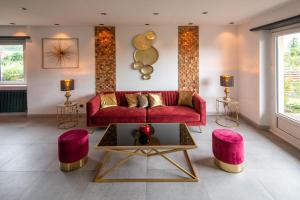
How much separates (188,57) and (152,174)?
12.0 feet

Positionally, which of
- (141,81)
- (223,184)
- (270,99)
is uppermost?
(141,81)

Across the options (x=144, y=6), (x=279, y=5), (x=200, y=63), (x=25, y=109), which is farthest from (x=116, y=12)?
(x=25, y=109)

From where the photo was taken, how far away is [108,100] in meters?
4.71

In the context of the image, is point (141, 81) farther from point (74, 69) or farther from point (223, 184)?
point (223, 184)

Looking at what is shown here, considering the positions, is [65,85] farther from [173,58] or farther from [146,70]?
[173,58]

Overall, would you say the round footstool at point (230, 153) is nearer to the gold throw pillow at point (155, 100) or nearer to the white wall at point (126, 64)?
the gold throw pillow at point (155, 100)

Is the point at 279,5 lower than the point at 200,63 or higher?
A: higher

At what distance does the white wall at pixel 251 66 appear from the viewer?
13.8ft

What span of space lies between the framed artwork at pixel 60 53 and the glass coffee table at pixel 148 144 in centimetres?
312

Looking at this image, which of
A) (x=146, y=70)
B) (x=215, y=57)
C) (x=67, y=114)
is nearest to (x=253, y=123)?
(x=215, y=57)

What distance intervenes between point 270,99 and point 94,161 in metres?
3.86

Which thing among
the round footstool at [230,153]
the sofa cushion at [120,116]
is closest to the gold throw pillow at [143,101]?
the sofa cushion at [120,116]

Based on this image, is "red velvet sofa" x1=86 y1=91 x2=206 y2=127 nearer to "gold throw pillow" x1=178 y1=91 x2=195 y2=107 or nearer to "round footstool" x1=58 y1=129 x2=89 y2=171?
"gold throw pillow" x1=178 y1=91 x2=195 y2=107

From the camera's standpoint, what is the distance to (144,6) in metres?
3.55
